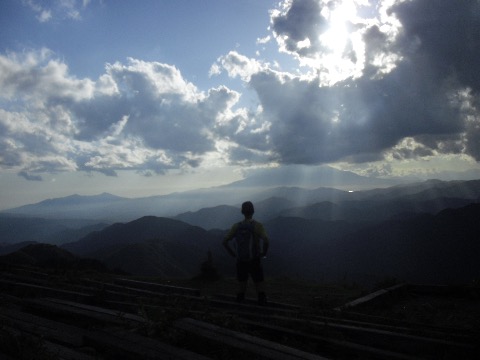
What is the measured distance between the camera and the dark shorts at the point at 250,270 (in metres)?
8.07

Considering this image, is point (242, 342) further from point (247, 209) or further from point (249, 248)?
point (247, 209)

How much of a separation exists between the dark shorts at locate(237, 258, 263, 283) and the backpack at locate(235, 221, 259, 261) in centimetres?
13

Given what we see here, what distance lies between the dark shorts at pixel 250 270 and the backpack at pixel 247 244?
127 millimetres

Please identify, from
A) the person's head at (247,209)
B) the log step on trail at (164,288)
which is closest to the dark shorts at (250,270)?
the person's head at (247,209)

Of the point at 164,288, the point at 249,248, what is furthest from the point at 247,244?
the point at 164,288

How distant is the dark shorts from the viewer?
318 inches

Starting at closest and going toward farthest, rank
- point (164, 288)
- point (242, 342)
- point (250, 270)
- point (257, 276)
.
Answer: point (242, 342), point (257, 276), point (250, 270), point (164, 288)

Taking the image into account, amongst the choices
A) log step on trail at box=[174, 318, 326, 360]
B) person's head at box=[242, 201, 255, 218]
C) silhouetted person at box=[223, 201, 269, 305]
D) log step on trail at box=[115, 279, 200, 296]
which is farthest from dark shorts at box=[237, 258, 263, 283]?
log step on trail at box=[174, 318, 326, 360]

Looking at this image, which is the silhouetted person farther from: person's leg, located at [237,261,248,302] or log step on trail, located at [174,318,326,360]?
log step on trail, located at [174,318,326,360]

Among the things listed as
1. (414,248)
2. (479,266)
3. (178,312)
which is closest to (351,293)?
(178,312)

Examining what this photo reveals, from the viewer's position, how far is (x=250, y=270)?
26.8ft

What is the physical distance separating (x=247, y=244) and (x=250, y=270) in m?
0.58

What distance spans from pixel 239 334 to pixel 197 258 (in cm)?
9076

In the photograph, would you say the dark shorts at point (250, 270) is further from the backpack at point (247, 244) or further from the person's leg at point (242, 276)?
Answer: the backpack at point (247, 244)
